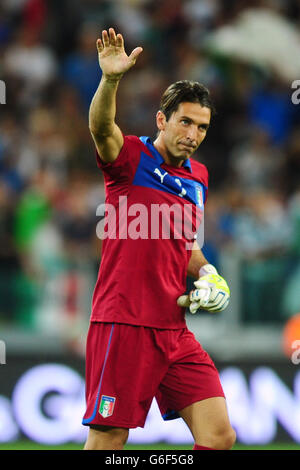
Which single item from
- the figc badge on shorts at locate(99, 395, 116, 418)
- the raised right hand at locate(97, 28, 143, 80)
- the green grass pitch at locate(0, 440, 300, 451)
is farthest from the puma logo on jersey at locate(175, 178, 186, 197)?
the green grass pitch at locate(0, 440, 300, 451)

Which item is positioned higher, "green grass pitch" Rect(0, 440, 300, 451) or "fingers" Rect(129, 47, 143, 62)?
"fingers" Rect(129, 47, 143, 62)

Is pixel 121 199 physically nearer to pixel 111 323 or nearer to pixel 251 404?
pixel 111 323

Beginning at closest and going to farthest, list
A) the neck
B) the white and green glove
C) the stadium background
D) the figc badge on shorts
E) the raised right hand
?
1. the raised right hand
2. the figc badge on shorts
3. the white and green glove
4. the neck
5. the stadium background

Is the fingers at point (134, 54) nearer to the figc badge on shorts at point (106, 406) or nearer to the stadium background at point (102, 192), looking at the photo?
the figc badge on shorts at point (106, 406)

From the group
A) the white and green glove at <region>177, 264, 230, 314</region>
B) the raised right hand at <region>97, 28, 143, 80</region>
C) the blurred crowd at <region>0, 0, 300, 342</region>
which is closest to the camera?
the raised right hand at <region>97, 28, 143, 80</region>

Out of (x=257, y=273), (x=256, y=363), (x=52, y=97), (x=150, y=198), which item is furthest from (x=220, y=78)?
(x=150, y=198)

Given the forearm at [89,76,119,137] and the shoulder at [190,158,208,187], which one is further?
the shoulder at [190,158,208,187]

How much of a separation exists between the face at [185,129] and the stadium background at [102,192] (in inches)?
155

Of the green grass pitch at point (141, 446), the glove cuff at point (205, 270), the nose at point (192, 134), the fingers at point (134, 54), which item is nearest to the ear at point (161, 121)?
the nose at point (192, 134)

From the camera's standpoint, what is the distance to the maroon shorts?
4.65m

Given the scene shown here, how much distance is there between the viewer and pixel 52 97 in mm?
11766

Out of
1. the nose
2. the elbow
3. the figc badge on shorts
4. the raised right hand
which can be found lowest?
the figc badge on shorts

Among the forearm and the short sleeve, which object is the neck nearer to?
the short sleeve
